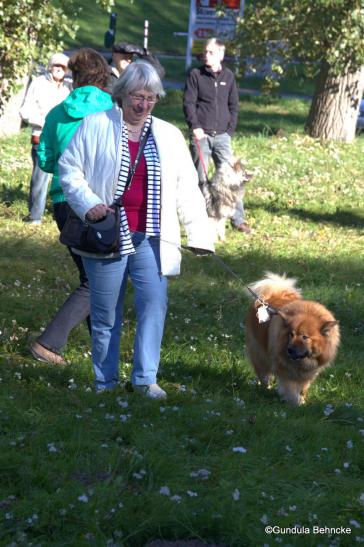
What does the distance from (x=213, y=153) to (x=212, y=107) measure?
25.2 inches

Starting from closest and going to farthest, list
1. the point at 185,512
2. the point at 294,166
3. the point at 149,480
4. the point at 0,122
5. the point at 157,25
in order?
the point at 185,512 → the point at 149,480 → the point at 294,166 → the point at 0,122 → the point at 157,25

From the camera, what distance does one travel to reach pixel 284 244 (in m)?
11.7

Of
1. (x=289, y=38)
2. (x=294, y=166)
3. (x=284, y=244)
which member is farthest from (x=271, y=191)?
(x=289, y=38)

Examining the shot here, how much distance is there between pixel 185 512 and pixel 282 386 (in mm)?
2474

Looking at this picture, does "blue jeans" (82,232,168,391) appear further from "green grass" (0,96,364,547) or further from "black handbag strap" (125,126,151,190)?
"black handbag strap" (125,126,151,190)

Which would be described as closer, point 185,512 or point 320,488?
point 185,512

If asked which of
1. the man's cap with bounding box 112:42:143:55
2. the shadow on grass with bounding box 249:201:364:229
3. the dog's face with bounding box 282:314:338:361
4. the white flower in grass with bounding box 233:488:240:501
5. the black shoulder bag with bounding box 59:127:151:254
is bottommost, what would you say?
the shadow on grass with bounding box 249:201:364:229

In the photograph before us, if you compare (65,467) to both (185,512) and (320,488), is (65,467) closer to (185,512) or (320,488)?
(185,512)

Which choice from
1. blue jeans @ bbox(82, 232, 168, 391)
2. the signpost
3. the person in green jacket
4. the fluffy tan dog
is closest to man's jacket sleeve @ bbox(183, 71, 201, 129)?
the person in green jacket

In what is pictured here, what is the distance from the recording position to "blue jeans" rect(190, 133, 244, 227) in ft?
40.8

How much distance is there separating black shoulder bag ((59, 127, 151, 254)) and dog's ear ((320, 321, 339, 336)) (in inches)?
68.2

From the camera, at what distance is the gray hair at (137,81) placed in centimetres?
545

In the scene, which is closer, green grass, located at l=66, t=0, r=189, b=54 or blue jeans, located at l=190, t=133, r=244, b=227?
blue jeans, located at l=190, t=133, r=244, b=227

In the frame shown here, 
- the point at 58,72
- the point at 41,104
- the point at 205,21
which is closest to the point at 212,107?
the point at 58,72
